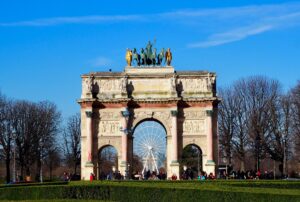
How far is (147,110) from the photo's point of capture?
6119cm

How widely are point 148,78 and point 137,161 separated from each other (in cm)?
3958

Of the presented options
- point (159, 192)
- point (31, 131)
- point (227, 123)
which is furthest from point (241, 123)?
point (159, 192)

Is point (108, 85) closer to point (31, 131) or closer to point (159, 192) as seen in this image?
point (31, 131)

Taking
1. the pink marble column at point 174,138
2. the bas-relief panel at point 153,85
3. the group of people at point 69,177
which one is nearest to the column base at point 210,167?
the pink marble column at point 174,138

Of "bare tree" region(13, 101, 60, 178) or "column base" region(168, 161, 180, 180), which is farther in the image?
"bare tree" region(13, 101, 60, 178)

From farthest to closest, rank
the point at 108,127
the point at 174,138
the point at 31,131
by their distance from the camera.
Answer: the point at 31,131 → the point at 108,127 → the point at 174,138

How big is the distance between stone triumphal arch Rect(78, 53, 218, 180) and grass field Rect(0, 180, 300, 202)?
24805 millimetres

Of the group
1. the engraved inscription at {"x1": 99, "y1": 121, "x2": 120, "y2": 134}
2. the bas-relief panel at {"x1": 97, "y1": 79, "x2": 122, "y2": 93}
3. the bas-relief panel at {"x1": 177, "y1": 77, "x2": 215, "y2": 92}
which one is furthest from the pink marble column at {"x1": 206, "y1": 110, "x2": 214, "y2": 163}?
the bas-relief panel at {"x1": 97, "y1": 79, "x2": 122, "y2": 93}

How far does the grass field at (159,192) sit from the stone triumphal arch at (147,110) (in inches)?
977

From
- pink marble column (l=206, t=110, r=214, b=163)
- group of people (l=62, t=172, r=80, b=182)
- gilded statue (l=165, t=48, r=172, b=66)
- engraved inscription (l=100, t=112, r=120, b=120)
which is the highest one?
gilded statue (l=165, t=48, r=172, b=66)

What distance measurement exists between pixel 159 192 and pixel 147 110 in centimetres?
3207

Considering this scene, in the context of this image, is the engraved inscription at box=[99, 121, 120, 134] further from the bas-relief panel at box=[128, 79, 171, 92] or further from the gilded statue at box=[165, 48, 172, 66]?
the gilded statue at box=[165, 48, 172, 66]

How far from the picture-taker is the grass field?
24.6m

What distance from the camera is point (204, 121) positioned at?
61.0 meters
